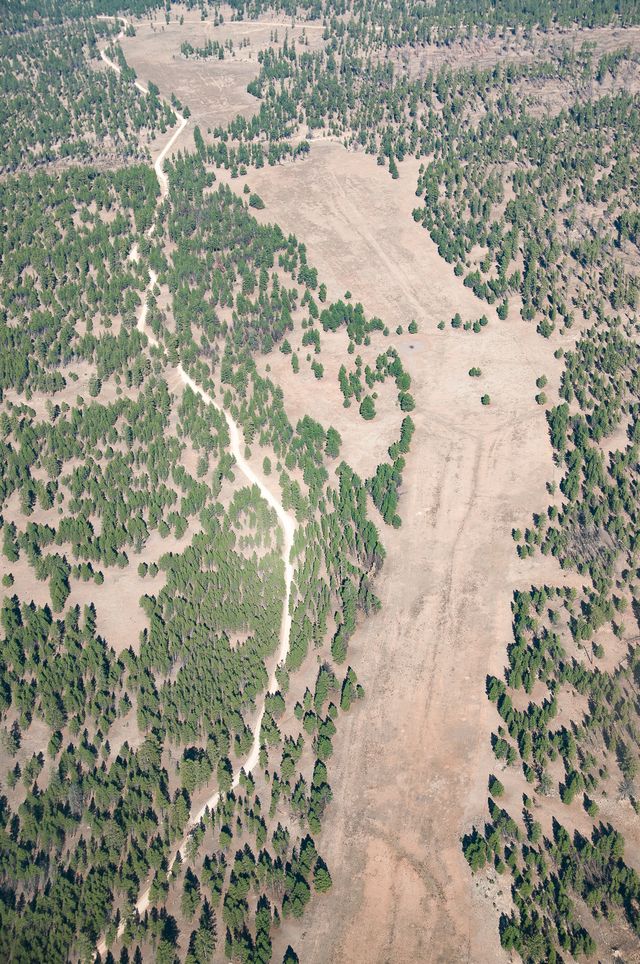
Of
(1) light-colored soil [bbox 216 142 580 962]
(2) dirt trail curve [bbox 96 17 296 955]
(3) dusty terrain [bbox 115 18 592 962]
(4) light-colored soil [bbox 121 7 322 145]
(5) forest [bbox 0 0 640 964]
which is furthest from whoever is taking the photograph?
(4) light-colored soil [bbox 121 7 322 145]

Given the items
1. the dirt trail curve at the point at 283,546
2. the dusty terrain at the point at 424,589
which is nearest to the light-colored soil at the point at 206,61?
the dirt trail curve at the point at 283,546

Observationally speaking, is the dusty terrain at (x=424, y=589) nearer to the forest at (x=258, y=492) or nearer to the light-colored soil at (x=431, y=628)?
the light-colored soil at (x=431, y=628)

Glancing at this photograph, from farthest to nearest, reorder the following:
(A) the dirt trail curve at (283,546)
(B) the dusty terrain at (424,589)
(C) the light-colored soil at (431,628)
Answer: (A) the dirt trail curve at (283,546) < (B) the dusty terrain at (424,589) < (C) the light-colored soil at (431,628)

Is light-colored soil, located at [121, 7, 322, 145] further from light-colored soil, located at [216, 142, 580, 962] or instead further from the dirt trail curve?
light-colored soil, located at [216, 142, 580, 962]

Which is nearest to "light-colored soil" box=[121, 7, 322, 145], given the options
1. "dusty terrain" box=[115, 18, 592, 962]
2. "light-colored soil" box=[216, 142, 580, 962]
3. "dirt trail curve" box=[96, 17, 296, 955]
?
"dirt trail curve" box=[96, 17, 296, 955]

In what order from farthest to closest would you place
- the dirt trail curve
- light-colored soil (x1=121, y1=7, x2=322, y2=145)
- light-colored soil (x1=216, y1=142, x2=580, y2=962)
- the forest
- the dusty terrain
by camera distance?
light-colored soil (x1=121, y1=7, x2=322, y2=145)
the dirt trail curve
the forest
the dusty terrain
light-colored soil (x1=216, y1=142, x2=580, y2=962)

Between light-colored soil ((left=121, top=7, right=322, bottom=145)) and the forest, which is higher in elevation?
light-colored soil ((left=121, top=7, right=322, bottom=145))

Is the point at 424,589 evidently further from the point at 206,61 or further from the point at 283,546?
the point at 206,61

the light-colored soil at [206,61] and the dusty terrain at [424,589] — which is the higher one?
the light-colored soil at [206,61]

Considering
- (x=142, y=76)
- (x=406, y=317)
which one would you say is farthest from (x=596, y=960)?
(x=142, y=76)

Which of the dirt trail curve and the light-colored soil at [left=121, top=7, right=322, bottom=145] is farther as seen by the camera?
the light-colored soil at [left=121, top=7, right=322, bottom=145]

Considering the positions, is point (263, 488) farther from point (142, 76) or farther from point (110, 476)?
point (142, 76)
